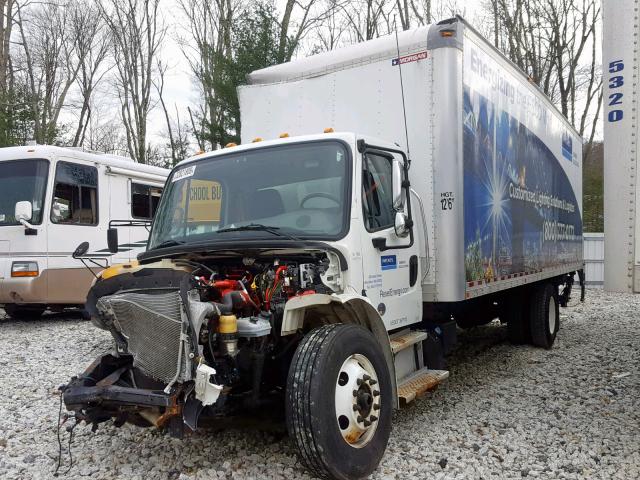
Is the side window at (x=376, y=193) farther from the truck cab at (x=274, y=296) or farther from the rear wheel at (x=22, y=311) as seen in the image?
the rear wheel at (x=22, y=311)

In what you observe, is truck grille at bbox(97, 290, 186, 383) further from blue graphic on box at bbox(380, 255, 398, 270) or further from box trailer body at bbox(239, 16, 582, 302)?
box trailer body at bbox(239, 16, 582, 302)

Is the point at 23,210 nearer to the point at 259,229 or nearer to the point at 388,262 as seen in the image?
the point at 259,229

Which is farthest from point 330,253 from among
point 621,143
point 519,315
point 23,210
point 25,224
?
point 25,224

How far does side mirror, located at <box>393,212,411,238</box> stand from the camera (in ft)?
14.7

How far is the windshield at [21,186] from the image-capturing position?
29.7ft

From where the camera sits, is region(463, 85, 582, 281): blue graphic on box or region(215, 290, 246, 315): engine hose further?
region(463, 85, 582, 281): blue graphic on box

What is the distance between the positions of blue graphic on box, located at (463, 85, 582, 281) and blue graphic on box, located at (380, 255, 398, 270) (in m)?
0.81

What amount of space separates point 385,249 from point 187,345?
178 cm

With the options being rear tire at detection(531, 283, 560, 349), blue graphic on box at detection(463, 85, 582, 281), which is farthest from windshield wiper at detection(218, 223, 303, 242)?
rear tire at detection(531, 283, 560, 349)

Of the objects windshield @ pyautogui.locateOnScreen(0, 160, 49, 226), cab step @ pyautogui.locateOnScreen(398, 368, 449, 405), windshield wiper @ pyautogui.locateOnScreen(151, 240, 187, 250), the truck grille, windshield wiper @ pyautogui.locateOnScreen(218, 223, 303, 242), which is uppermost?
windshield @ pyautogui.locateOnScreen(0, 160, 49, 226)

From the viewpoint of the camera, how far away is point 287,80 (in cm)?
604

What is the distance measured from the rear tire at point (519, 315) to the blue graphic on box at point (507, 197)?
56 cm

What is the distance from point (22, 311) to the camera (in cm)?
1072

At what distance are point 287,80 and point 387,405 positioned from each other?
11.4 ft
